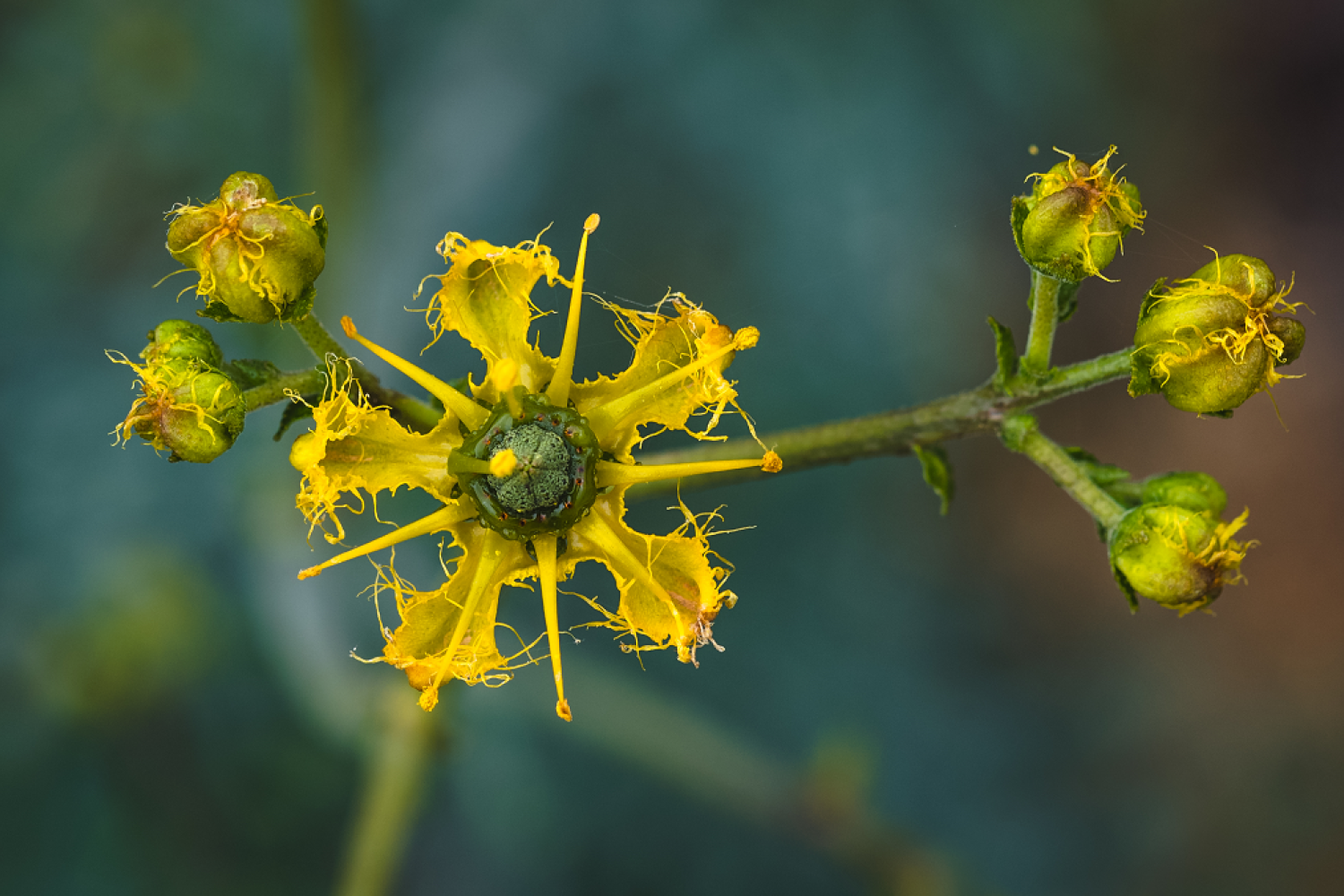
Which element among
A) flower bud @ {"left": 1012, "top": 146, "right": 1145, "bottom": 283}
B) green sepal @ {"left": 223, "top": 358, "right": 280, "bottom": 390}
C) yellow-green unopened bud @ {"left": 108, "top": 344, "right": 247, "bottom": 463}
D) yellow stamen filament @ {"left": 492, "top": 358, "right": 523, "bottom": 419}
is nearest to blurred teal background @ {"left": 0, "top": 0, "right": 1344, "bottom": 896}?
green sepal @ {"left": 223, "top": 358, "right": 280, "bottom": 390}

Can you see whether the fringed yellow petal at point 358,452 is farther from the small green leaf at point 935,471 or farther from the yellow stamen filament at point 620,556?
the small green leaf at point 935,471

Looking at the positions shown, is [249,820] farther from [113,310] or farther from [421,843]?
[113,310]

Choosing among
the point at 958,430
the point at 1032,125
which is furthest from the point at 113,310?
the point at 1032,125

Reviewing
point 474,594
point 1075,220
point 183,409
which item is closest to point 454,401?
point 474,594

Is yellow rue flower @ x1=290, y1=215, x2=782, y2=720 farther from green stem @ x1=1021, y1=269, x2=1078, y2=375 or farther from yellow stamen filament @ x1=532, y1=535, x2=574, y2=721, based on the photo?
green stem @ x1=1021, y1=269, x2=1078, y2=375

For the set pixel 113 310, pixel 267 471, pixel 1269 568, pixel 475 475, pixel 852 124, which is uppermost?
pixel 852 124

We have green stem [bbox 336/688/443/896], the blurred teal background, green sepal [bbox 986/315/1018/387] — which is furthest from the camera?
the blurred teal background
